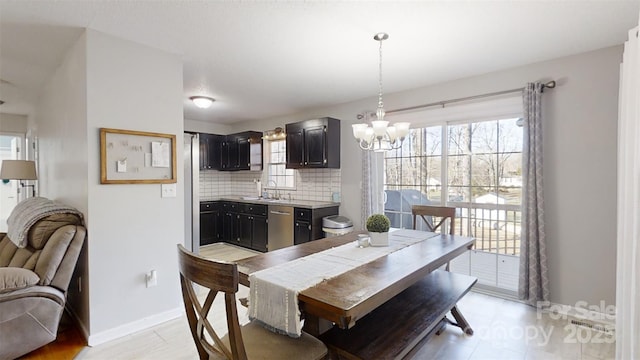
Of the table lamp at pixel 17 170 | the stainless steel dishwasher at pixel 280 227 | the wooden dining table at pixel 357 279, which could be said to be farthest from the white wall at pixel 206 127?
the wooden dining table at pixel 357 279

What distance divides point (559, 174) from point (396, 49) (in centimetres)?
199

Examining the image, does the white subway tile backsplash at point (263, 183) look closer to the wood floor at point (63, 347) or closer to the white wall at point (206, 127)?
the white wall at point (206, 127)

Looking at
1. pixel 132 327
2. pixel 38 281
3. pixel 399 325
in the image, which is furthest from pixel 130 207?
pixel 399 325

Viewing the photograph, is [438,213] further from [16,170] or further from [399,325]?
[16,170]

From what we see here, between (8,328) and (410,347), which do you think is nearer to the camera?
(410,347)

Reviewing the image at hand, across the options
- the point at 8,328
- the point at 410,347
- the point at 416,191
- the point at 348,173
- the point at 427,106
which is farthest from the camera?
the point at 348,173

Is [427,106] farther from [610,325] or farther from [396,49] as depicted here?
[610,325]

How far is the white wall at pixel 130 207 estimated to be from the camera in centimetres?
237

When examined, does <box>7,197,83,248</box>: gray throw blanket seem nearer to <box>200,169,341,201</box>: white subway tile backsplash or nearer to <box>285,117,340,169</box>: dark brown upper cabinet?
<box>285,117,340,169</box>: dark brown upper cabinet

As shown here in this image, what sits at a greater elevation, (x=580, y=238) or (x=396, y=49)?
(x=396, y=49)

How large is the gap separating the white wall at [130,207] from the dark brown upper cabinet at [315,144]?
84.4 inches

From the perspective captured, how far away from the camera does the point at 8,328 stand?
2006mm

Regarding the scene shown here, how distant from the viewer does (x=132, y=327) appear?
2.53 m

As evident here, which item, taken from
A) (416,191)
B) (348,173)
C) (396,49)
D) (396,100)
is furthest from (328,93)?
(416,191)
